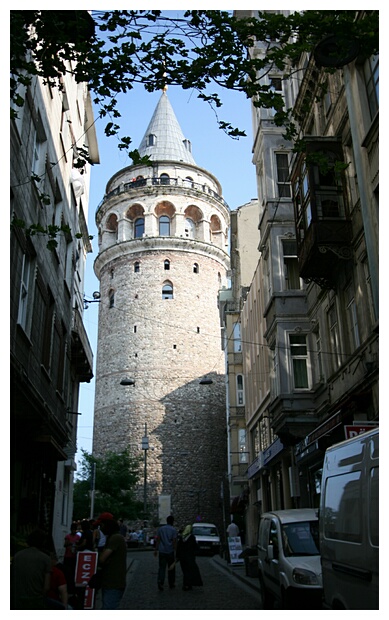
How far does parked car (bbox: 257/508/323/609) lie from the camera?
849 cm

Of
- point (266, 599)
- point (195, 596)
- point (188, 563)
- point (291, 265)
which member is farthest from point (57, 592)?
point (291, 265)

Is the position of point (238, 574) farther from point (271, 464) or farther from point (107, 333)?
point (107, 333)

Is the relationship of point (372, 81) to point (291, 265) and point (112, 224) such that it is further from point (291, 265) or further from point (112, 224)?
point (112, 224)

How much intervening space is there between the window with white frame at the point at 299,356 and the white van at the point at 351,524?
11.9 metres

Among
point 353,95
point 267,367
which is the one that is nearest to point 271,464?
point 267,367

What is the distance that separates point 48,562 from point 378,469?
11.6ft

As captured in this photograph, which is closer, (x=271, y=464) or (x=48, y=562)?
(x=48, y=562)

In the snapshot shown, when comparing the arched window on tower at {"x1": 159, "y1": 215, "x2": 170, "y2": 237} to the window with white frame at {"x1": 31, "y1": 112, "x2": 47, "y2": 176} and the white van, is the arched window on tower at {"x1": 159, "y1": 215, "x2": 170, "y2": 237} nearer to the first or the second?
the window with white frame at {"x1": 31, "y1": 112, "x2": 47, "y2": 176}

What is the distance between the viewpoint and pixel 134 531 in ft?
142

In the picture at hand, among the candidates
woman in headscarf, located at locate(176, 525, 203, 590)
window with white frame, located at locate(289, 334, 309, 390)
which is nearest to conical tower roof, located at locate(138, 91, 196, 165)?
window with white frame, located at locate(289, 334, 309, 390)

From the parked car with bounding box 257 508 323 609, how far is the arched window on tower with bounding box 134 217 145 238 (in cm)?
4120

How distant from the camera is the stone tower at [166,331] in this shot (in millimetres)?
44781

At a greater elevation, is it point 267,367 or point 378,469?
point 267,367

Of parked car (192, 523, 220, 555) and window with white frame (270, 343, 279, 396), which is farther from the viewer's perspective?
parked car (192, 523, 220, 555)
